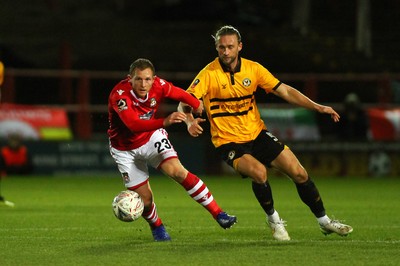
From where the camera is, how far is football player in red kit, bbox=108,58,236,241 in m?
10.1

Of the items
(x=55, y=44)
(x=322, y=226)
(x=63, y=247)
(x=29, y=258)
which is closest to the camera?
(x=29, y=258)

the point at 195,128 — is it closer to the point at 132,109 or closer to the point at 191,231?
the point at 132,109

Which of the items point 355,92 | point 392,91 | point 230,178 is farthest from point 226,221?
point 355,92

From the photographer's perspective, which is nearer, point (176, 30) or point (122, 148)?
point (122, 148)

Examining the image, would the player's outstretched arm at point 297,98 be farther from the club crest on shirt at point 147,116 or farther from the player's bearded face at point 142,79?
the player's bearded face at point 142,79

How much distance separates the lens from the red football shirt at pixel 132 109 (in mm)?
9914

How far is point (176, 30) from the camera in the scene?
3409 cm

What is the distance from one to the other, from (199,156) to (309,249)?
43.8 ft

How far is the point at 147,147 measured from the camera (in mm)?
10383

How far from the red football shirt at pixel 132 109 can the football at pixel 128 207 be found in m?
0.59

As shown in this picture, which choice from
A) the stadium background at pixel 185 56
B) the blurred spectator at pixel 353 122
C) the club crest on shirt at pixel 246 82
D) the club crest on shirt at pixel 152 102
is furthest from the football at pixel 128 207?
the blurred spectator at pixel 353 122

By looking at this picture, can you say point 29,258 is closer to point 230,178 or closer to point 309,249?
point 309,249

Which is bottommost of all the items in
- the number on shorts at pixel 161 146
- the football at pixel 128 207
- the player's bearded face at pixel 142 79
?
the football at pixel 128 207

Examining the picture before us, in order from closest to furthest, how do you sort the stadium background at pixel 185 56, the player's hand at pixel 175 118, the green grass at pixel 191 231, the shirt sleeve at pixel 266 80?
the green grass at pixel 191 231 → the player's hand at pixel 175 118 → the shirt sleeve at pixel 266 80 → the stadium background at pixel 185 56
